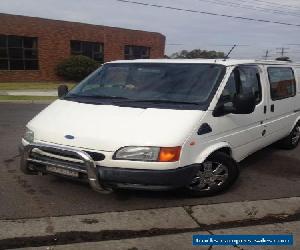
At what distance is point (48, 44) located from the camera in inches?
1145

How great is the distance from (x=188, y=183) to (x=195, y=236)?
Result: 73 cm

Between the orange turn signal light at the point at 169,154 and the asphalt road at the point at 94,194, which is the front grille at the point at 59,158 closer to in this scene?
the asphalt road at the point at 94,194

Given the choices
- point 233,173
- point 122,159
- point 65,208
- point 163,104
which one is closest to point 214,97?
point 163,104

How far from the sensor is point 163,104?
490cm

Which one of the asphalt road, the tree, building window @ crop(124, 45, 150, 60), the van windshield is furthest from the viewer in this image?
building window @ crop(124, 45, 150, 60)

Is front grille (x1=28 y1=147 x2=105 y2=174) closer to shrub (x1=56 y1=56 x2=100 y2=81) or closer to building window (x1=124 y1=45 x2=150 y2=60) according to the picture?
shrub (x1=56 y1=56 x2=100 y2=81)

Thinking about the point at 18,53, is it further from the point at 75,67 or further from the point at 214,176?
the point at 214,176

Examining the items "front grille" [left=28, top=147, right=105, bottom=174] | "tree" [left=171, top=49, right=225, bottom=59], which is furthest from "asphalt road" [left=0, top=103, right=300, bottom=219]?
"tree" [left=171, top=49, right=225, bottom=59]

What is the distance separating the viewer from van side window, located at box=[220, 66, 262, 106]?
5230 millimetres

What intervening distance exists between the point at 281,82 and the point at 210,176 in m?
2.79

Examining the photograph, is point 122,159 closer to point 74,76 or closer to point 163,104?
point 163,104

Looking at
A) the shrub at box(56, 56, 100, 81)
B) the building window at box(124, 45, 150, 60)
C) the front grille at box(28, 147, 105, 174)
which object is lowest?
the shrub at box(56, 56, 100, 81)

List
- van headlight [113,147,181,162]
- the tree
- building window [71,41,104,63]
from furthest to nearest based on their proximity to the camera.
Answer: building window [71,41,104,63], the tree, van headlight [113,147,181,162]

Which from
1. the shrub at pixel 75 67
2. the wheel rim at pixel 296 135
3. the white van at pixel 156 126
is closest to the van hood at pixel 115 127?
the white van at pixel 156 126
